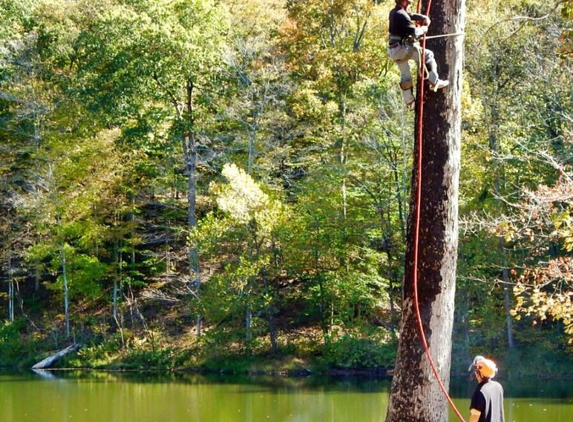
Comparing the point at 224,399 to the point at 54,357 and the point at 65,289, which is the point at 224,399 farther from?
the point at 65,289

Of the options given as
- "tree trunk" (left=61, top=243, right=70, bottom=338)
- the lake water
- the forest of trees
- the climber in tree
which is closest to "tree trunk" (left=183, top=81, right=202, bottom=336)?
the forest of trees

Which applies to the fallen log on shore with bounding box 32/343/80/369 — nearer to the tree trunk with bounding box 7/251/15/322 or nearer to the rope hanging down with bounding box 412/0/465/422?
the tree trunk with bounding box 7/251/15/322

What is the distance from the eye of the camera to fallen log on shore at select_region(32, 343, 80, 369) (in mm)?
25781

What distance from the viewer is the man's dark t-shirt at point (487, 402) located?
5.83m

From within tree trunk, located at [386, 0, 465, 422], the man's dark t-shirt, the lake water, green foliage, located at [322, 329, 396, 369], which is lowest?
the lake water

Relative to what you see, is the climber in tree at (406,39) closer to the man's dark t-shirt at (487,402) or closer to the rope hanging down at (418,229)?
the rope hanging down at (418,229)

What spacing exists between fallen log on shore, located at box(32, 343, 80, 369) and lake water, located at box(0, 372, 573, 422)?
1.68m

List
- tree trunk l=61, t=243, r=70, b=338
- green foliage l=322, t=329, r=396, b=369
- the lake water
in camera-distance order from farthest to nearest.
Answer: tree trunk l=61, t=243, r=70, b=338 → green foliage l=322, t=329, r=396, b=369 → the lake water

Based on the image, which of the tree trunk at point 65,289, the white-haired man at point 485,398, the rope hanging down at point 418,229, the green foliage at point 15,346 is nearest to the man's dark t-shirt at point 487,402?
the white-haired man at point 485,398

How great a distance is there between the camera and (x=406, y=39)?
5.93 metres

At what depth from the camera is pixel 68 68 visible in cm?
2991

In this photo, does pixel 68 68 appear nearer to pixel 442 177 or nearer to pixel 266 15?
pixel 266 15

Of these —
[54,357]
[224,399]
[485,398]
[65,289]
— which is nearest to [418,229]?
[485,398]

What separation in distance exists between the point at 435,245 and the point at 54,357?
21.7 meters
